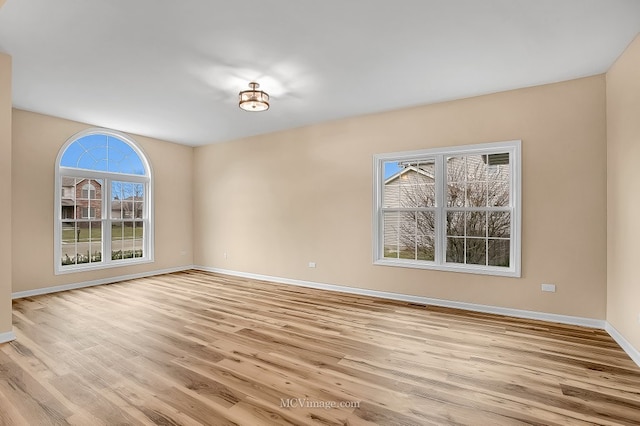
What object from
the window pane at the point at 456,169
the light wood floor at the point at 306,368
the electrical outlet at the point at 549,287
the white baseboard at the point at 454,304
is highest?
the window pane at the point at 456,169

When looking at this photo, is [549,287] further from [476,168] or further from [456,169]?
[456,169]

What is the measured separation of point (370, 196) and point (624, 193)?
2.83 m

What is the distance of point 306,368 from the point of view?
8.36ft

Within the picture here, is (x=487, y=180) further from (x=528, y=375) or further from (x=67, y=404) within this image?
(x=67, y=404)

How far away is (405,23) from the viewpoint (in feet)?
8.38

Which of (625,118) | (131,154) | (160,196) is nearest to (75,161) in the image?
(131,154)

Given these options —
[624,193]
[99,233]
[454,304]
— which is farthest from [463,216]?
[99,233]

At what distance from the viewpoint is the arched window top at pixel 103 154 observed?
5.38m

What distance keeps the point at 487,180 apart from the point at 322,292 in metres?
2.95

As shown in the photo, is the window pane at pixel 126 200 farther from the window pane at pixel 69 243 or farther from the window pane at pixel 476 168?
the window pane at pixel 476 168

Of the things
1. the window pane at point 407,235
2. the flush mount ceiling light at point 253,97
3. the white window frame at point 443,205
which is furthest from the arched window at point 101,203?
the window pane at point 407,235

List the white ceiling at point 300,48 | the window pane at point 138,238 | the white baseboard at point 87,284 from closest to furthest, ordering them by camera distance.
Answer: the white ceiling at point 300,48
the white baseboard at point 87,284
the window pane at point 138,238

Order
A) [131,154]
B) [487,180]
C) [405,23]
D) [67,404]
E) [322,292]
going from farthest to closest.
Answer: [131,154]
[322,292]
[487,180]
[405,23]
[67,404]

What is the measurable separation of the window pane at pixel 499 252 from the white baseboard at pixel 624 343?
112 centimetres
